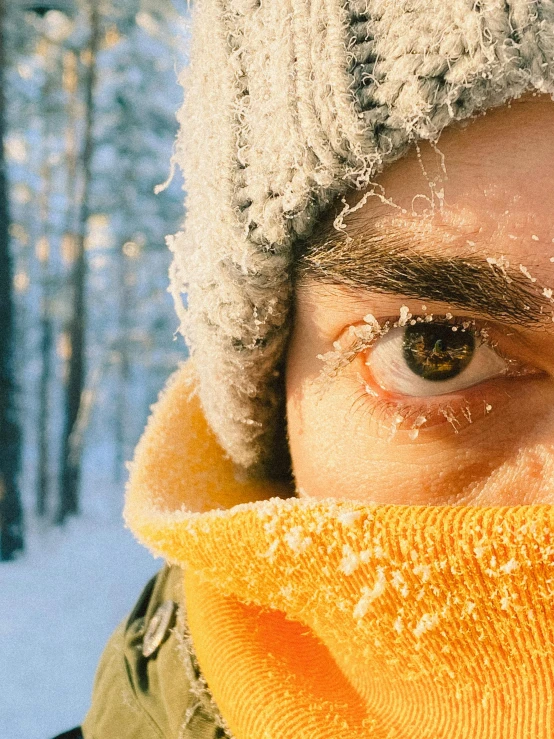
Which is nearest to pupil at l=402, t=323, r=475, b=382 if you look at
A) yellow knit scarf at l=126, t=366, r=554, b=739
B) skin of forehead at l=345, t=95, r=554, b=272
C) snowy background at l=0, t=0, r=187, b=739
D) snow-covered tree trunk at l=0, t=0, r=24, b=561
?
skin of forehead at l=345, t=95, r=554, b=272

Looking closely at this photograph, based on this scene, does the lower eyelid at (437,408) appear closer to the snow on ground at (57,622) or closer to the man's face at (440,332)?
the man's face at (440,332)

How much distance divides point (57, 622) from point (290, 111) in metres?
4.29

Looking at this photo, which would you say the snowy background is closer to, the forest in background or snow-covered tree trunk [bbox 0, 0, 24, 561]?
the forest in background

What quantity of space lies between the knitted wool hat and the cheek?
15 cm

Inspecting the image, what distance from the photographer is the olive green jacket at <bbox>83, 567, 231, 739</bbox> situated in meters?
1.16

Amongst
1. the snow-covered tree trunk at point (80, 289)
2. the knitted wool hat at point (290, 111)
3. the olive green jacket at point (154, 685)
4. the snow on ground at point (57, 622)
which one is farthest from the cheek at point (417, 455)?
the snow-covered tree trunk at point (80, 289)

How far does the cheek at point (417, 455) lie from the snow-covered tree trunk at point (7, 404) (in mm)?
5983

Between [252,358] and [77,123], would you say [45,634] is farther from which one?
[77,123]

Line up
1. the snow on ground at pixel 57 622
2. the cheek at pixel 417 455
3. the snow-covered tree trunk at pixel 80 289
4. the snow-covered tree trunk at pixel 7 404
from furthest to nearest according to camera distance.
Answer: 1. the snow-covered tree trunk at pixel 80 289
2. the snow-covered tree trunk at pixel 7 404
3. the snow on ground at pixel 57 622
4. the cheek at pixel 417 455

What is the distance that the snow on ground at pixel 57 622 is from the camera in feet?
9.47

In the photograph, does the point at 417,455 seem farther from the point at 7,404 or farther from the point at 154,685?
the point at 7,404

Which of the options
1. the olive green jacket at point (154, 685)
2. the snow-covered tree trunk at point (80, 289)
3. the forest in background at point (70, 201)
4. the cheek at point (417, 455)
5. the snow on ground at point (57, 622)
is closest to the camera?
the cheek at point (417, 455)

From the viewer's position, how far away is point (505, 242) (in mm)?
710

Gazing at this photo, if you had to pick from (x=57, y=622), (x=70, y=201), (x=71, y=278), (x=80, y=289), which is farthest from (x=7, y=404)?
(x=70, y=201)
